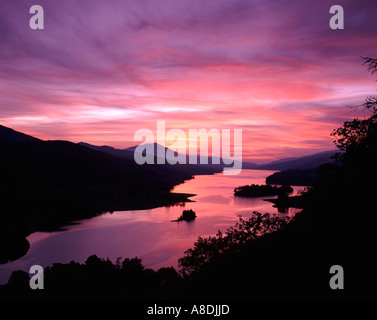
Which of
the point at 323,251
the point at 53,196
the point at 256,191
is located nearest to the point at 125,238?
the point at 323,251

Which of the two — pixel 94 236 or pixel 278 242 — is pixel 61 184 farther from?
pixel 278 242

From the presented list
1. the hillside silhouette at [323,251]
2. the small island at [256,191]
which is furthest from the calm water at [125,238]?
the small island at [256,191]

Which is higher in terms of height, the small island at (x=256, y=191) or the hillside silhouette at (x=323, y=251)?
the hillside silhouette at (x=323, y=251)

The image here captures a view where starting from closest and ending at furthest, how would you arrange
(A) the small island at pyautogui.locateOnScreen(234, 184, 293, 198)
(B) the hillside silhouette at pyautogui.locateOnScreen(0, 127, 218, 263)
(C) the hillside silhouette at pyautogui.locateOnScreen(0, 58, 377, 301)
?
(C) the hillside silhouette at pyautogui.locateOnScreen(0, 58, 377, 301), (B) the hillside silhouette at pyautogui.locateOnScreen(0, 127, 218, 263), (A) the small island at pyautogui.locateOnScreen(234, 184, 293, 198)

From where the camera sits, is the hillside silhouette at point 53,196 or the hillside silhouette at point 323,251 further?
the hillside silhouette at point 53,196

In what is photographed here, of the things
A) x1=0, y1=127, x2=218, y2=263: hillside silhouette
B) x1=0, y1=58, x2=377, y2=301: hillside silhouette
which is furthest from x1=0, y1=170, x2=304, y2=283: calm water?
x1=0, y1=58, x2=377, y2=301: hillside silhouette

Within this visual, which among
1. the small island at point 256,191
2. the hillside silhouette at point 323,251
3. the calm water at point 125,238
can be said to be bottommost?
the calm water at point 125,238

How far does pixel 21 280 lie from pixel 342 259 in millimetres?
38030

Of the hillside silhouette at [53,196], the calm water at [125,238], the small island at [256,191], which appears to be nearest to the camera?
the calm water at [125,238]

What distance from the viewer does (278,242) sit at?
1694cm

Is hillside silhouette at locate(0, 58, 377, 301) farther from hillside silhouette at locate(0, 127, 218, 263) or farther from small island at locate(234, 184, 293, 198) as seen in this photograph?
small island at locate(234, 184, 293, 198)

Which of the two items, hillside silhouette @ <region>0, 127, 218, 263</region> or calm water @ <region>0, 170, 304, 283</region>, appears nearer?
calm water @ <region>0, 170, 304, 283</region>

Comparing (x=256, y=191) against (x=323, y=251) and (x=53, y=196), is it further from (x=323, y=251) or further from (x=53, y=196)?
(x=323, y=251)

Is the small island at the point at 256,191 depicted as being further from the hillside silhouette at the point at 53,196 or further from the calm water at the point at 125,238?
the calm water at the point at 125,238
